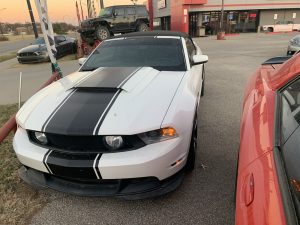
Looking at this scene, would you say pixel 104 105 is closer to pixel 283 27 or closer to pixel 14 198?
pixel 14 198

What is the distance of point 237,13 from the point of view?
34.0 meters

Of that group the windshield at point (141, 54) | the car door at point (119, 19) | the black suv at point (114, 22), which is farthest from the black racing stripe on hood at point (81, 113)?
the car door at point (119, 19)

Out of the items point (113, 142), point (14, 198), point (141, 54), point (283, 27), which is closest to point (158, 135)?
point (113, 142)

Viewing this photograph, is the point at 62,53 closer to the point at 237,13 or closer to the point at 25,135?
the point at 25,135

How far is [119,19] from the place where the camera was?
1800 centimetres

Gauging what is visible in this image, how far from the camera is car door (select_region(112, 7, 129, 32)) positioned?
58.8 ft

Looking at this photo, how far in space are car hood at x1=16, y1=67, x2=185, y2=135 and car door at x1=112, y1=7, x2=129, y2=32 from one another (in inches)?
598

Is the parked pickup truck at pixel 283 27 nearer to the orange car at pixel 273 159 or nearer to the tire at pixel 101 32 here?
the tire at pixel 101 32

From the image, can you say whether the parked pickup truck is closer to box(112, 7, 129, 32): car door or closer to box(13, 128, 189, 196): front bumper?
box(112, 7, 129, 32): car door

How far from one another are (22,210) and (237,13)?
116ft

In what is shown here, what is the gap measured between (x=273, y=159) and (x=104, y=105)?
1668mm

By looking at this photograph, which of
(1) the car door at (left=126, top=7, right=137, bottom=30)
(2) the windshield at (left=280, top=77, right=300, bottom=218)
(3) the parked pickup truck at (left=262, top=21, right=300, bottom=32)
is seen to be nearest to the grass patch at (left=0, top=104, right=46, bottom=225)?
(2) the windshield at (left=280, top=77, right=300, bottom=218)

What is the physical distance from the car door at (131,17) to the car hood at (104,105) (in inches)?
615

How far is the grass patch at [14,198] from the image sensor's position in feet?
9.21
